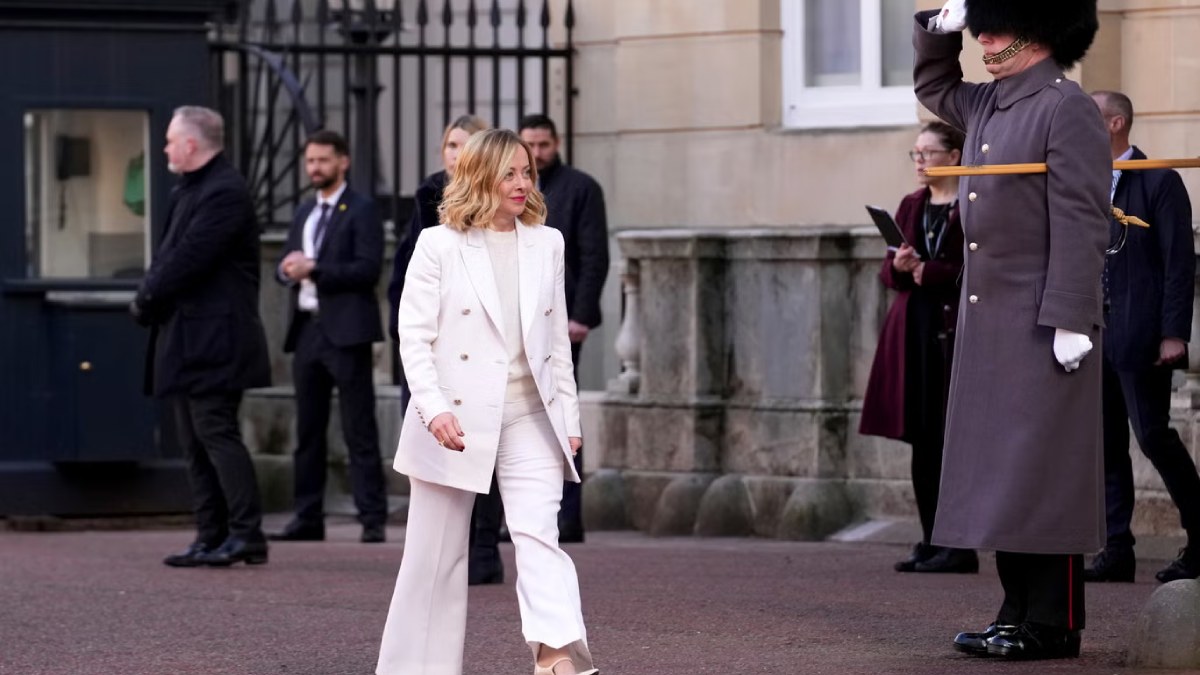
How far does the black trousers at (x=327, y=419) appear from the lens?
1180 centimetres

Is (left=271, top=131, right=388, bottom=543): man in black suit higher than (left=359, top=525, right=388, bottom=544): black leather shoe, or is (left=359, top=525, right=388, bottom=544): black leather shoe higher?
(left=271, top=131, right=388, bottom=543): man in black suit

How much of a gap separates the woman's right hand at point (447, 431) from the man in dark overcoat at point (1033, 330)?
58.9 inches

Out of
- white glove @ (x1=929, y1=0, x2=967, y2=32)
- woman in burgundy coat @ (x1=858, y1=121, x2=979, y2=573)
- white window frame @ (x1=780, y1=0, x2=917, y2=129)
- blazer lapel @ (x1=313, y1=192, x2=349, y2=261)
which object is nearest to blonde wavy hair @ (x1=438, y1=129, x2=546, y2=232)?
white glove @ (x1=929, y1=0, x2=967, y2=32)

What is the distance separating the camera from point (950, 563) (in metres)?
9.81

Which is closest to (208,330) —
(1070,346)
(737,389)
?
(737,389)

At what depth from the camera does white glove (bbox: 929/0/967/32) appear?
7.34 m

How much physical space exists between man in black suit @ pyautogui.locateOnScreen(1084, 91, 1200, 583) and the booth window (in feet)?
17.8

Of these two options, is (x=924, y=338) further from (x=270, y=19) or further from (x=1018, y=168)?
(x=270, y=19)

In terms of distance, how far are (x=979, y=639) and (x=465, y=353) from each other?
5.75 feet

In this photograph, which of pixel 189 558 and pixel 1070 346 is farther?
pixel 189 558

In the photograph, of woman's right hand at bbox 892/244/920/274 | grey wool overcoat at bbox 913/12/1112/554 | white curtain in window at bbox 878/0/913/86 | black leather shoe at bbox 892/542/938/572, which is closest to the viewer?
grey wool overcoat at bbox 913/12/1112/554

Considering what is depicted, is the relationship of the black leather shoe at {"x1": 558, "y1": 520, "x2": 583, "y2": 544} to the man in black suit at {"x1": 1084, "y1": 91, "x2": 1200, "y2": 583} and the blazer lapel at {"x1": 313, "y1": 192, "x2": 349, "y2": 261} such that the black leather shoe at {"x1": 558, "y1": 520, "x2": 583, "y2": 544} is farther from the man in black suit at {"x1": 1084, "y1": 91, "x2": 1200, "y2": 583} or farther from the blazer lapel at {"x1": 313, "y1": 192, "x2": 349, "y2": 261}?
the man in black suit at {"x1": 1084, "y1": 91, "x2": 1200, "y2": 583}

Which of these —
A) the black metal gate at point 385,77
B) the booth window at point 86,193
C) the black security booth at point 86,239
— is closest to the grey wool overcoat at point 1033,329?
the black metal gate at point 385,77

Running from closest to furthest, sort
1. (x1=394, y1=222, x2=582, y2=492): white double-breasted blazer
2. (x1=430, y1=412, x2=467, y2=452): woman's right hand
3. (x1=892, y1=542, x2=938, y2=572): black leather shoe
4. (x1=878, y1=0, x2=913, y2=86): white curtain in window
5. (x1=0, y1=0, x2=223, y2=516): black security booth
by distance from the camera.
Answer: (x1=430, y1=412, x2=467, y2=452): woman's right hand, (x1=394, y1=222, x2=582, y2=492): white double-breasted blazer, (x1=892, y1=542, x2=938, y2=572): black leather shoe, (x1=0, y1=0, x2=223, y2=516): black security booth, (x1=878, y1=0, x2=913, y2=86): white curtain in window
